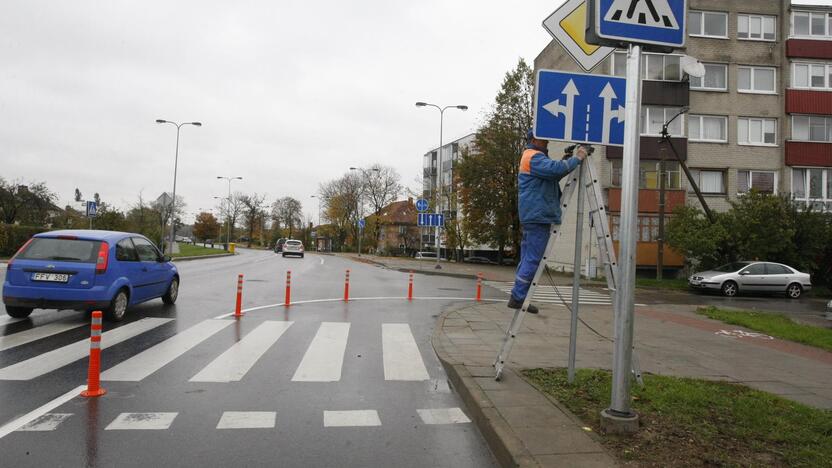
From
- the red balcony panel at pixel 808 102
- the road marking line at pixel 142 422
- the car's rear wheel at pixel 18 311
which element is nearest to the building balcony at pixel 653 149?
the red balcony panel at pixel 808 102

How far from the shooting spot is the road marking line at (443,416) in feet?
14.9

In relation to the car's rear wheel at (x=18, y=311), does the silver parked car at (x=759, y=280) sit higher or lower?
higher

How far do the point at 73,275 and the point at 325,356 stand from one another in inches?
178

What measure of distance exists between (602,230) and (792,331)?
24.8 feet

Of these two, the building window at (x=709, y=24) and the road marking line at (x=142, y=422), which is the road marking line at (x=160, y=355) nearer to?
the road marking line at (x=142, y=422)

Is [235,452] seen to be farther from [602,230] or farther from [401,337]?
[401,337]

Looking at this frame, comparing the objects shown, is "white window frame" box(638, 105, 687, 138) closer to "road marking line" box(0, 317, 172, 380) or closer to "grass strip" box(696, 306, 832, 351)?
"grass strip" box(696, 306, 832, 351)

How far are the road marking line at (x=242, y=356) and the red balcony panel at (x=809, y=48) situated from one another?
33.9 meters

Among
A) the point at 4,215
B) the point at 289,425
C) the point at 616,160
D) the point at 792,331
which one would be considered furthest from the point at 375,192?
the point at 289,425

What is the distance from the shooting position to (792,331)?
32.6 ft

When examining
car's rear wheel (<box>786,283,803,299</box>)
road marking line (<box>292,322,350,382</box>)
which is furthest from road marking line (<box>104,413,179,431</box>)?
car's rear wheel (<box>786,283,803,299</box>)

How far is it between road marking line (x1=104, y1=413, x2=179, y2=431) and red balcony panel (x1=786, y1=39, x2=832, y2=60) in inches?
1447

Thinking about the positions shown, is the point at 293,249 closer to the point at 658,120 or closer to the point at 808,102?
the point at 658,120

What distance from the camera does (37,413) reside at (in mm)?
4426
